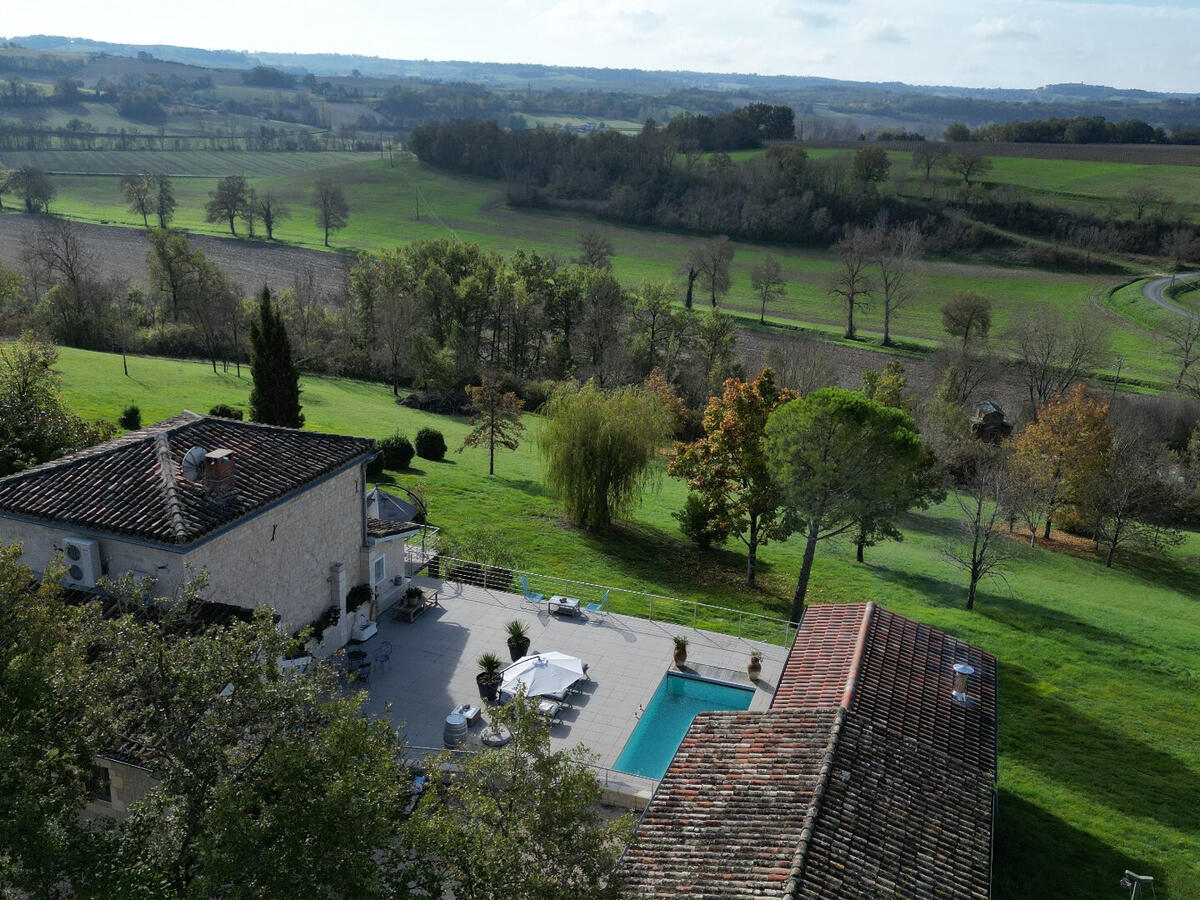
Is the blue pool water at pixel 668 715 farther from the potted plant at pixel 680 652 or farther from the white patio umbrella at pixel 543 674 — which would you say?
the white patio umbrella at pixel 543 674

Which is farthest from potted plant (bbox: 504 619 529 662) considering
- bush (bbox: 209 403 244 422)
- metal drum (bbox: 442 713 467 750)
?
bush (bbox: 209 403 244 422)

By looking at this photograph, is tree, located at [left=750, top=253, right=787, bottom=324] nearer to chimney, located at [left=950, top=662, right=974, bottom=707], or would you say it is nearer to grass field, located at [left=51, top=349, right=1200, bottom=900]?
grass field, located at [left=51, top=349, right=1200, bottom=900]

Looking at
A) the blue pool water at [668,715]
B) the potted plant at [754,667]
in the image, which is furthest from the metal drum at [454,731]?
the potted plant at [754,667]

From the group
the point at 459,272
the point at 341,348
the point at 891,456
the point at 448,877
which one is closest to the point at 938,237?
the point at 459,272

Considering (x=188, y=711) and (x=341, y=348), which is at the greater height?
(x=188, y=711)

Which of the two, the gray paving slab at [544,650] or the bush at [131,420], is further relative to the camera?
the bush at [131,420]

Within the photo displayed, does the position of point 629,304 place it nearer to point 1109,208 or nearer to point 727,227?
point 727,227
